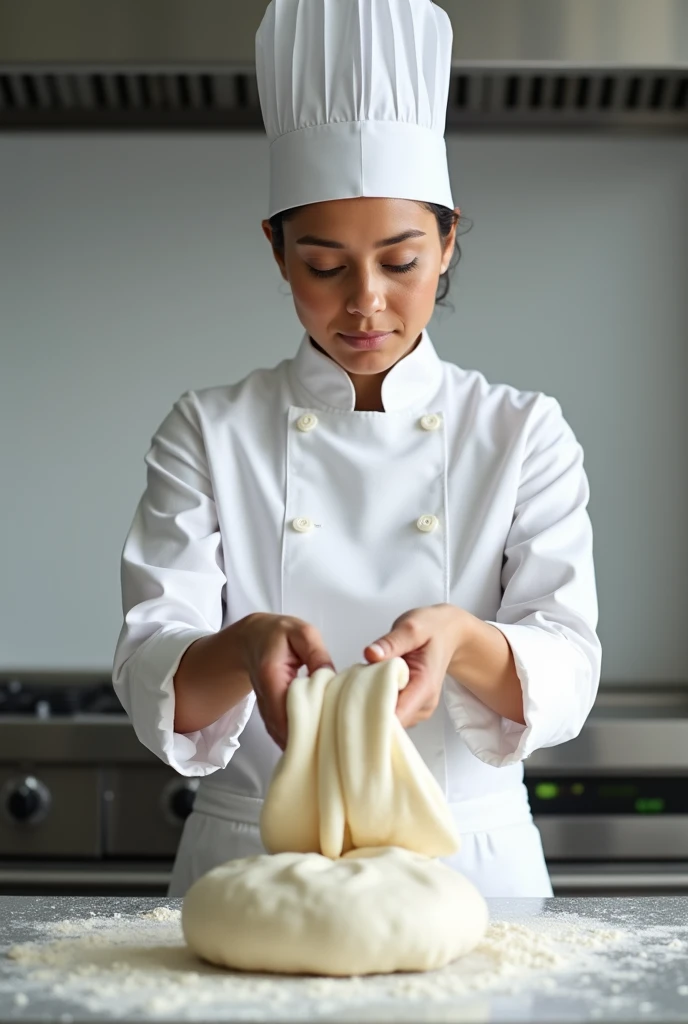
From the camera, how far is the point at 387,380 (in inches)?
58.1

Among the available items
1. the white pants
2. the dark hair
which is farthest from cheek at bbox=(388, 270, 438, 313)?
the white pants

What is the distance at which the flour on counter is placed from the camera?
0.83 m

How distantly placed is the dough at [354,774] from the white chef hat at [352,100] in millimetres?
571

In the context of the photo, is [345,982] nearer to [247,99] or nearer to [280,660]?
[280,660]

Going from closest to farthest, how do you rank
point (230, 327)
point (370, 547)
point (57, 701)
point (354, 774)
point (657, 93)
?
point (354, 774) < point (370, 547) < point (57, 701) < point (657, 93) < point (230, 327)

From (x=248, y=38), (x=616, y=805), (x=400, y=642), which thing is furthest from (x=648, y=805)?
(x=248, y=38)

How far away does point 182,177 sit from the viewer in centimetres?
250

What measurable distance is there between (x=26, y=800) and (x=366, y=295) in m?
1.08

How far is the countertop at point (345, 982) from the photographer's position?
0.81 meters

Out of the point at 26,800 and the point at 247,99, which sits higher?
the point at 247,99

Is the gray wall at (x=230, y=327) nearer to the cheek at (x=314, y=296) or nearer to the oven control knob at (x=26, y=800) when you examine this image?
the oven control knob at (x=26, y=800)

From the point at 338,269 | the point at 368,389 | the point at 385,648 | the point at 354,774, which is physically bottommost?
the point at 354,774

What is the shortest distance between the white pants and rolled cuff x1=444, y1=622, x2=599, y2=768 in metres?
0.11

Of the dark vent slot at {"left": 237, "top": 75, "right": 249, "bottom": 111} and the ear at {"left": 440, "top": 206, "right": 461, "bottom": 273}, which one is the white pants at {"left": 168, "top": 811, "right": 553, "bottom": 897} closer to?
the ear at {"left": 440, "top": 206, "right": 461, "bottom": 273}
